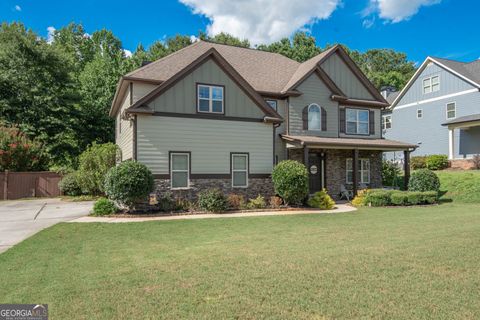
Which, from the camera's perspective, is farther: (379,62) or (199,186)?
(379,62)

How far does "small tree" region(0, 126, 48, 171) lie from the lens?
2030 cm

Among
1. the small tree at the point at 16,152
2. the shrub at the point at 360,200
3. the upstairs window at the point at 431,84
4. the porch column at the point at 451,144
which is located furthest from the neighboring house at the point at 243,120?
the upstairs window at the point at 431,84

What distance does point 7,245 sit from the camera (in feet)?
26.3

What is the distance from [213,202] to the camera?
13.8 metres

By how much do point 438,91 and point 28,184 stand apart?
31.8 metres

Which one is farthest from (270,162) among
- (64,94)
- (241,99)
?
(64,94)

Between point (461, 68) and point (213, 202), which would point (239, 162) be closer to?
point (213, 202)

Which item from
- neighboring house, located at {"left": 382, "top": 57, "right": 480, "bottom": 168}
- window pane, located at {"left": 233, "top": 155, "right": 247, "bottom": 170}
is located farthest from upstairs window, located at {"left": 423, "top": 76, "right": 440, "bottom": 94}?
window pane, located at {"left": 233, "top": 155, "right": 247, "bottom": 170}

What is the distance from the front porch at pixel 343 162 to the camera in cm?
1817

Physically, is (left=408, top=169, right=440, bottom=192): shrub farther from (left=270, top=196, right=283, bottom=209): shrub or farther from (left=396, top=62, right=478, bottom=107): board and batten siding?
(left=396, top=62, right=478, bottom=107): board and batten siding

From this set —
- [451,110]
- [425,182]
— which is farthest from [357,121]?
[451,110]

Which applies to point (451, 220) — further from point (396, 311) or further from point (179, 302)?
point (179, 302)

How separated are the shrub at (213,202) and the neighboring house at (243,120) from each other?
4.13ft

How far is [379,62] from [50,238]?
218ft
